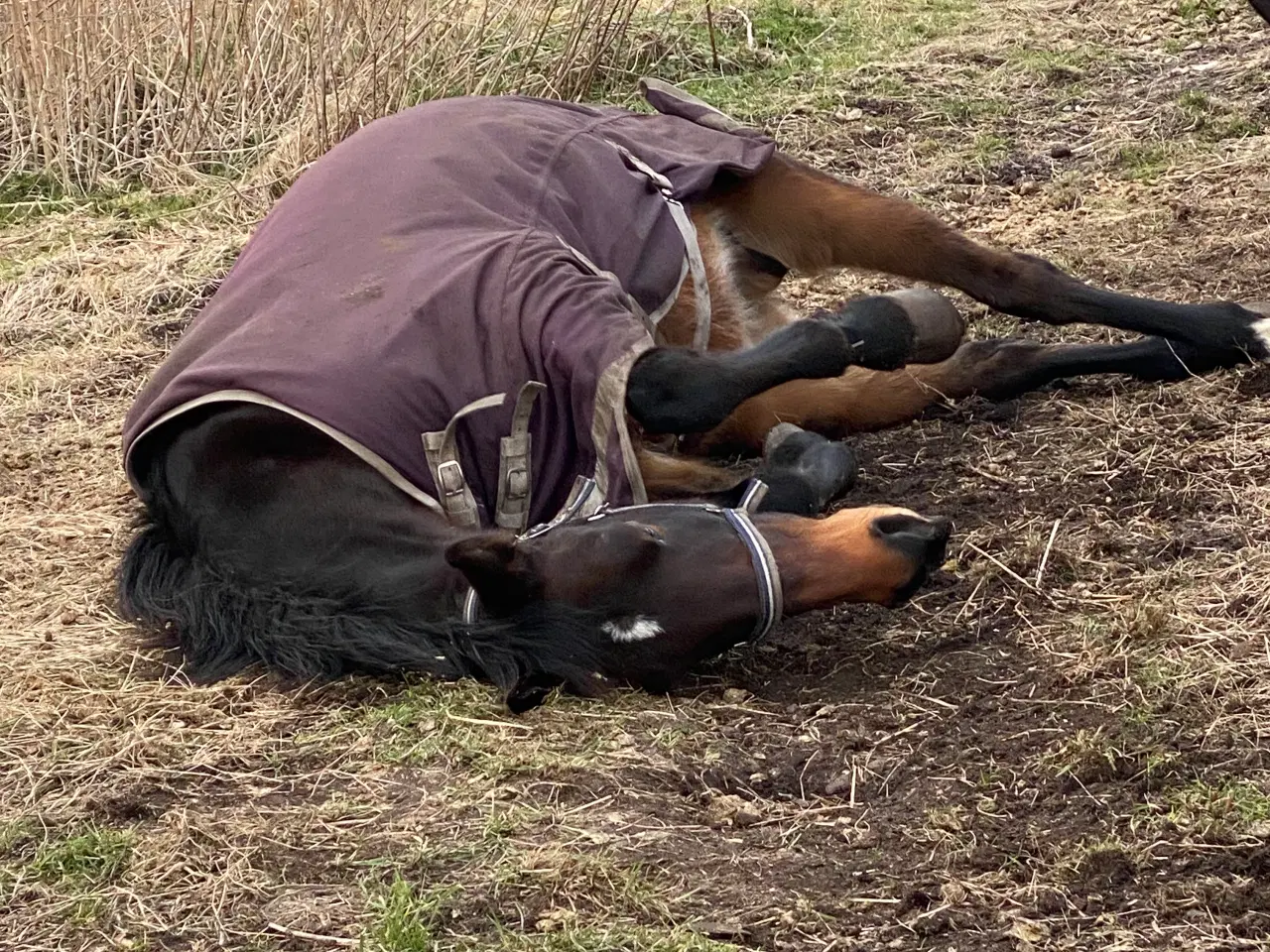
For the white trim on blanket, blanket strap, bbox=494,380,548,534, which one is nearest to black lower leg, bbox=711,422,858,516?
blanket strap, bbox=494,380,548,534

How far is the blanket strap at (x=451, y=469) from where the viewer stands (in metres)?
3.22

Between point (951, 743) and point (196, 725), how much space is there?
1.52m

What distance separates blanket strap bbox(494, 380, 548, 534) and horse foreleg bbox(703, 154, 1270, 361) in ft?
3.92

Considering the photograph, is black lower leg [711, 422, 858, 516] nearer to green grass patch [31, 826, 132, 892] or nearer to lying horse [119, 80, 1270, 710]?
lying horse [119, 80, 1270, 710]

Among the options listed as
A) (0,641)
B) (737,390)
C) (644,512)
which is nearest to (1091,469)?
(737,390)

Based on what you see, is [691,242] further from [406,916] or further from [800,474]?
[406,916]

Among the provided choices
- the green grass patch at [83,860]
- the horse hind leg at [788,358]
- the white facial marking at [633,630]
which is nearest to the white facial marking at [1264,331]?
the horse hind leg at [788,358]

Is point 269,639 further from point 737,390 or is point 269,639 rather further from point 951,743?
point 951,743

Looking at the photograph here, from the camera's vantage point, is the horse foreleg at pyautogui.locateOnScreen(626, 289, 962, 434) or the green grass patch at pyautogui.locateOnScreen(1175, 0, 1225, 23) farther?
the green grass patch at pyautogui.locateOnScreen(1175, 0, 1225, 23)

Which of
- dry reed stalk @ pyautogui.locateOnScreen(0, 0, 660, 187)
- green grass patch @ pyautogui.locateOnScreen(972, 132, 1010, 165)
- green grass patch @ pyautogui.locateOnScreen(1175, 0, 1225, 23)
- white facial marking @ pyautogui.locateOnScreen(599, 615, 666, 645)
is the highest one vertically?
green grass patch @ pyautogui.locateOnScreen(1175, 0, 1225, 23)

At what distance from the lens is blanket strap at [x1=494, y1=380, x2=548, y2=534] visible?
3273mm

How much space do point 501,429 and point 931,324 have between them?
1.14m

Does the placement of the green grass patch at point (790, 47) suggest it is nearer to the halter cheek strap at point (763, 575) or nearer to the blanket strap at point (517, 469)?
the blanket strap at point (517, 469)

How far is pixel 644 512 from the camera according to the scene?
3.05 m
